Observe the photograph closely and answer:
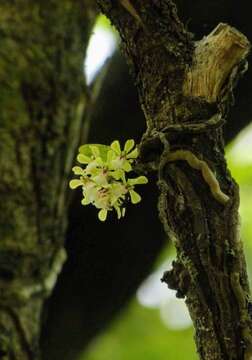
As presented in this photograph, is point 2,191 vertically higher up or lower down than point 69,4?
lower down

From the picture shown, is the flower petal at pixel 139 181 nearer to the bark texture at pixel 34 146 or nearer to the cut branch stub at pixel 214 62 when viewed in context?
the cut branch stub at pixel 214 62

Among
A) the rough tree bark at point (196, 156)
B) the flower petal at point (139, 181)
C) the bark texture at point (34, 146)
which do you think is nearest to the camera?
the rough tree bark at point (196, 156)

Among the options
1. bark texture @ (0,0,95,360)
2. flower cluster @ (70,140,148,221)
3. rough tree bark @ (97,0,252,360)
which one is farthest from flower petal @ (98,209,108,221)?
bark texture @ (0,0,95,360)

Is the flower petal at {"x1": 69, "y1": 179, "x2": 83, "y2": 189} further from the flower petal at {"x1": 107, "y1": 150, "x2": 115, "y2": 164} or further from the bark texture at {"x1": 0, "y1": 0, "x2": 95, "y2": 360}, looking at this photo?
the bark texture at {"x1": 0, "y1": 0, "x2": 95, "y2": 360}

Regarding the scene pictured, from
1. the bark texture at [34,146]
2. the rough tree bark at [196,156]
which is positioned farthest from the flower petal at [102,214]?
the bark texture at [34,146]

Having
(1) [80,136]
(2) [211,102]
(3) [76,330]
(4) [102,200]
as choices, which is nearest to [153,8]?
(2) [211,102]

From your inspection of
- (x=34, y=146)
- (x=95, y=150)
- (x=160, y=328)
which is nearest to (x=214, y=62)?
(x=95, y=150)

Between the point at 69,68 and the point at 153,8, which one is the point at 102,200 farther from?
the point at 69,68
